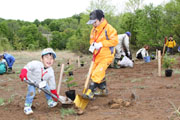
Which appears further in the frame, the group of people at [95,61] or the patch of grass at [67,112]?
the group of people at [95,61]

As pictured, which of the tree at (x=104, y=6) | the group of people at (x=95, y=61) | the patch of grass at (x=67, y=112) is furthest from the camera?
the tree at (x=104, y=6)

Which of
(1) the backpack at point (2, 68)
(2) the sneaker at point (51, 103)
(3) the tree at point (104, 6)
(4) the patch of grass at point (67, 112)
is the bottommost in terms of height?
(4) the patch of grass at point (67, 112)

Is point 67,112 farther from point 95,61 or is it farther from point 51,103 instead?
point 95,61

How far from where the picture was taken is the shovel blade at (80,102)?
3.64 meters

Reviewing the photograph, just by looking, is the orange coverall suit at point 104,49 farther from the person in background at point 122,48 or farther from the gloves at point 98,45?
the person in background at point 122,48

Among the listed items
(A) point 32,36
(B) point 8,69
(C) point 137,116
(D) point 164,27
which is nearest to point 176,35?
(D) point 164,27

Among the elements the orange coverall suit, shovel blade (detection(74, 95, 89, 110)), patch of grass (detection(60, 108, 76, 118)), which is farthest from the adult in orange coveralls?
patch of grass (detection(60, 108, 76, 118))

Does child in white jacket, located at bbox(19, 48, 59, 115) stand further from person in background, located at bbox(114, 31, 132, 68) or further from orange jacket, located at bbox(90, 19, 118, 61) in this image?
person in background, located at bbox(114, 31, 132, 68)

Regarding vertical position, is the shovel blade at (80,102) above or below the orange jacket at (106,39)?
below

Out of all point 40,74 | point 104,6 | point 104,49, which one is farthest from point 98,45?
point 104,6

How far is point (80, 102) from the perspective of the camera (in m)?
3.73

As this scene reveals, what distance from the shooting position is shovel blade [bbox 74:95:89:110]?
143 inches

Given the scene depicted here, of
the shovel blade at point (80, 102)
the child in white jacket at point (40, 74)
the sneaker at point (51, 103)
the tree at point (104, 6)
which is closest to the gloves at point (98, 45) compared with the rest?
the child in white jacket at point (40, 74)

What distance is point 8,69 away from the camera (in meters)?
9.52
